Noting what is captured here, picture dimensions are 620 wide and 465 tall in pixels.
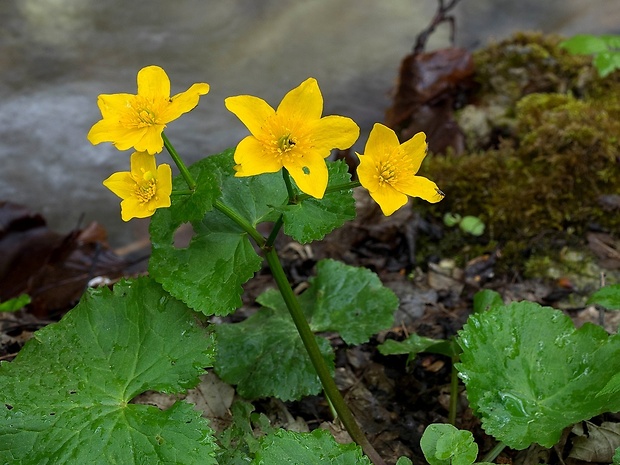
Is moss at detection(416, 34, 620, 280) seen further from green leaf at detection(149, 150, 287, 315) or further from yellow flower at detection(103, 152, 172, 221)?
yellow flower at detection(103, 152, 172, 221)

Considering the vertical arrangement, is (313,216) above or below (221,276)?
above

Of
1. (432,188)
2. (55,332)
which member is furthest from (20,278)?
(432,188)

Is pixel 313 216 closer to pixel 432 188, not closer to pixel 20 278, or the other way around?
pixel 432 188

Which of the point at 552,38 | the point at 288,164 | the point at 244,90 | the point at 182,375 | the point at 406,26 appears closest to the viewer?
the point at 288,164

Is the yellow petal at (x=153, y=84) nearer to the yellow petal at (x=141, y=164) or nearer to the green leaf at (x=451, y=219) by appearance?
the yellow petal at (x=141, y=164)

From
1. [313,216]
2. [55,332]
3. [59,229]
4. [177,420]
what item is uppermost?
[313,216]

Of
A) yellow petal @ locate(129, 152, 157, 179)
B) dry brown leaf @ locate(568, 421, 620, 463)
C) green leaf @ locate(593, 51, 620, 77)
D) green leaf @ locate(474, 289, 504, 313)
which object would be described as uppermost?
yellow petal @ locate(129, 152, 157, 179)

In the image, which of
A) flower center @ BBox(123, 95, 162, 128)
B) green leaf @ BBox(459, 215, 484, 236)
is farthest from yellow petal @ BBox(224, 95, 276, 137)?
green leaf @ BBox(459, 215, 484, 236)
